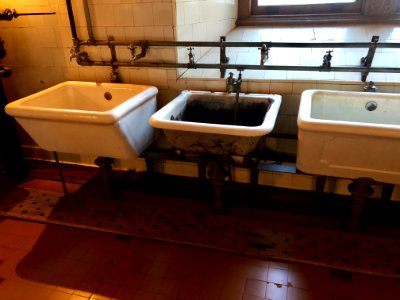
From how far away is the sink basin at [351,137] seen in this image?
1214 millimetres

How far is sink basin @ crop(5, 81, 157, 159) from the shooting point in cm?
148

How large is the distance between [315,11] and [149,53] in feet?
4.11

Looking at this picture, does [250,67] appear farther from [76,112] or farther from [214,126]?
[76,112]

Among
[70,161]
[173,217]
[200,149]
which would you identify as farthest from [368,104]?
[70,161]

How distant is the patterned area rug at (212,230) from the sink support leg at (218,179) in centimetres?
6

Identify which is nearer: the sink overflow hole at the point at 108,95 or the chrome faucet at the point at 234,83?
the chrome faucet at the point at 234,83

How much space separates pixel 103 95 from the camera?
191cm

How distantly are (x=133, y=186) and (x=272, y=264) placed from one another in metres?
1.11

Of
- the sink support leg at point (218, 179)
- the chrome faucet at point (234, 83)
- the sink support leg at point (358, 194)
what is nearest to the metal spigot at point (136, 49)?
the chrome faucet at point (234, 83)

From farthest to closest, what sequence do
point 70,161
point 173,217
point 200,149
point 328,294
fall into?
1. point 70,161
2. point 173,217
3. point 200,149
4. point 328,294

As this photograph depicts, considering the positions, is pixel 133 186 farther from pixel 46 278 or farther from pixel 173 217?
pixel 46 278

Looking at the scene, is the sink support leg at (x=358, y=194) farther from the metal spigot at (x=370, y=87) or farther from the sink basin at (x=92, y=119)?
the sink basin at (x=92, y=119)

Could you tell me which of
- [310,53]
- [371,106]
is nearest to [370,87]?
[371,106]

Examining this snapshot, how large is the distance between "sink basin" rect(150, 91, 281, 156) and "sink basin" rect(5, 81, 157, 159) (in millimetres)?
194
